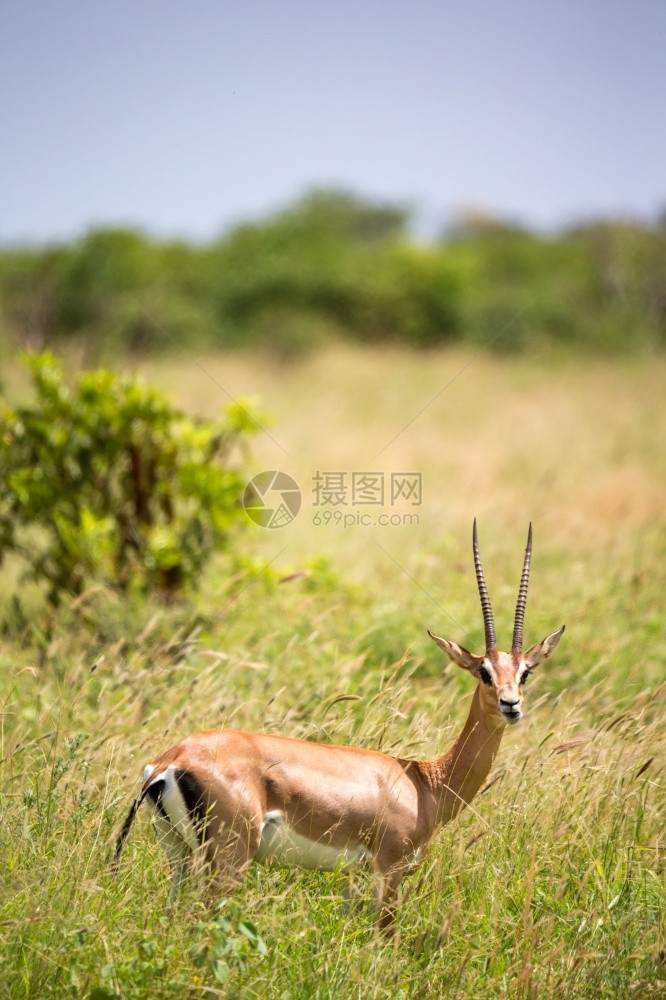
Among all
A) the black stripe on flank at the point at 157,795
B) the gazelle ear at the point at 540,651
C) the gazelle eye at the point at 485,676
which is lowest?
the black stripe on flank at the point at 157,795

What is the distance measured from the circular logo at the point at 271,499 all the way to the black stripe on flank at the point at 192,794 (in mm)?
3491

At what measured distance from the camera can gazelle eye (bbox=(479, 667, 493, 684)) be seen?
338 centimetres

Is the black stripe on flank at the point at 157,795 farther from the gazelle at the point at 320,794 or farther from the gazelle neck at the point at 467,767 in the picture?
the gazelle neck at the point at 467,767

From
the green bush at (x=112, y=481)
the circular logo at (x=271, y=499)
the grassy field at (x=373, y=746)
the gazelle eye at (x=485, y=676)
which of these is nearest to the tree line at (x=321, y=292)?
the circular logo at (x=271, y=499)

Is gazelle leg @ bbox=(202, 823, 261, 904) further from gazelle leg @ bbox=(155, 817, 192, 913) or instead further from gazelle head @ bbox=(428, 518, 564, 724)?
gazelle head @ bbox=(428, 518, 564, 724)

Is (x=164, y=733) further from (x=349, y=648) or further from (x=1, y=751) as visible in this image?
(x=349, y=648)

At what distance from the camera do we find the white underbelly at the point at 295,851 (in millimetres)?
3119

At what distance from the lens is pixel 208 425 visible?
6.50 metres

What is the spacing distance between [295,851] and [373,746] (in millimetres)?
850

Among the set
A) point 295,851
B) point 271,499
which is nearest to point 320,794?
point 295,851

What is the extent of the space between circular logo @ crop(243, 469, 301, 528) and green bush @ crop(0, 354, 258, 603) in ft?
0.66

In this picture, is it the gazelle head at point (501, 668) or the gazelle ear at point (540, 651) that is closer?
the gazelle head at point (501, 668)

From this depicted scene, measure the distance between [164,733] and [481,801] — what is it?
4.50 ft

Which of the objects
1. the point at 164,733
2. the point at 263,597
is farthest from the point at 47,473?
the point at 164,733
